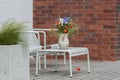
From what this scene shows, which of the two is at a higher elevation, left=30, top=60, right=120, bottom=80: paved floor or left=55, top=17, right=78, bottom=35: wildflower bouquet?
left=55, top=17, right=78, bottom=35: wildflower bouquet

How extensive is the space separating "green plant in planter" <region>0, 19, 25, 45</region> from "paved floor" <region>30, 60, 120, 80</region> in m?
1.62

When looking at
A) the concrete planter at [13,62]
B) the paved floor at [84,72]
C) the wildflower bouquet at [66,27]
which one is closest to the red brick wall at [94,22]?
the paved floor at [84,72]

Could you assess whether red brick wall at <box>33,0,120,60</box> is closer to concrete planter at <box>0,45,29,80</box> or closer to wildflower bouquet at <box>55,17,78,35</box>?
wildflower bouquet at <box>55,17,78,35</box>

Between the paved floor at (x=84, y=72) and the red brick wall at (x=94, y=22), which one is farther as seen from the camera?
the red brick wall at (x=94, y=22)

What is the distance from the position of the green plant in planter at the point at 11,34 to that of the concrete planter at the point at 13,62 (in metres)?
0.17

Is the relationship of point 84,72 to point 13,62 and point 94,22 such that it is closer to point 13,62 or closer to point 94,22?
point 94,22

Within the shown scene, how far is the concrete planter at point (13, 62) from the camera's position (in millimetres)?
7023

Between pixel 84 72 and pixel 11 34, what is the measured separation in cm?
284

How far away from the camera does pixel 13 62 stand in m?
7.18

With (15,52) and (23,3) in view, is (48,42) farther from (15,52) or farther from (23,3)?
(15,52)

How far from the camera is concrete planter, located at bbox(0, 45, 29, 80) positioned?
23.0 ft

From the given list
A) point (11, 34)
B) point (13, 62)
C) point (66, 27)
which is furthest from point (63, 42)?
point (13, 62)

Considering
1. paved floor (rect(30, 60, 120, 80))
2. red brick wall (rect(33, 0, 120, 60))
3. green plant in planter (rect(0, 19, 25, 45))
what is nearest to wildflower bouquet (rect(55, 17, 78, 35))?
paved floor (rect(30, 60, 120, 80))

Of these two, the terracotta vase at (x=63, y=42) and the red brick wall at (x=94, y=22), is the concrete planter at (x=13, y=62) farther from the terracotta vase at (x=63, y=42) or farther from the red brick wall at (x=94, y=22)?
the red brick wall at (x=94, y=22)
